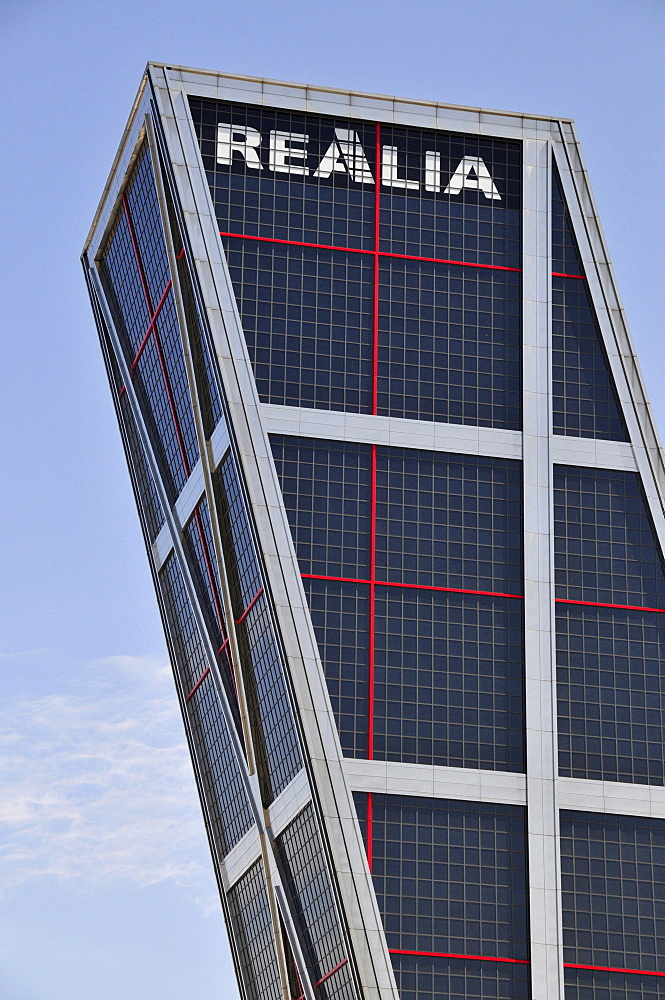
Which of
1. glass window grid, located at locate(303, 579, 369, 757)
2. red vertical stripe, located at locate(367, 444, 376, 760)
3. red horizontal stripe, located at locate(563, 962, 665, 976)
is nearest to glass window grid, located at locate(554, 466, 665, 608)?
red vertical stripe, located at locate(367, 444, 376, 760)

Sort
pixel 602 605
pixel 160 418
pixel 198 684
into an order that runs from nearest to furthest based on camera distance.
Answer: pixel 602 605, pixel 160 418, pixel 198 684

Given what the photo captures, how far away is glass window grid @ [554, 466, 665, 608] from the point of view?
232 feet

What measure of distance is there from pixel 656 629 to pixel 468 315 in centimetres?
1411

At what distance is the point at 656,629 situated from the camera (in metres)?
70.8

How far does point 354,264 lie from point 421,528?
10866 millimetres

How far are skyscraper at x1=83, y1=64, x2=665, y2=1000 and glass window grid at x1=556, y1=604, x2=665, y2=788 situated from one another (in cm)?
11

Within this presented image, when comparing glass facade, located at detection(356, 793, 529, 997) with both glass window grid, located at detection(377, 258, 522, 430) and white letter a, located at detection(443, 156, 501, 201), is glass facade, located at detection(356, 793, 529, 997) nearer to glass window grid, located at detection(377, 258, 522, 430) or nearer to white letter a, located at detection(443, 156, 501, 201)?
glass window grid, located at detection(377, 258, 522, 430)

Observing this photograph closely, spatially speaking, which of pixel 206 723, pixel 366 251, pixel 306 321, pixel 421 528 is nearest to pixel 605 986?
pixel 421 528

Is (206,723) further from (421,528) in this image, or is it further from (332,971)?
(421,528)

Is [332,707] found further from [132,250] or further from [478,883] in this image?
[132,250]

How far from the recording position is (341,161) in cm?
7400

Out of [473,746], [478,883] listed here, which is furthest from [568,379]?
[478,883]

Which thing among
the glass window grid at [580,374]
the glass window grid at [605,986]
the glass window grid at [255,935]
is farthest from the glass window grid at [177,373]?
the glass window grid at [605,986]

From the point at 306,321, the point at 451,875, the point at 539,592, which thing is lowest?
the point at 451,875
